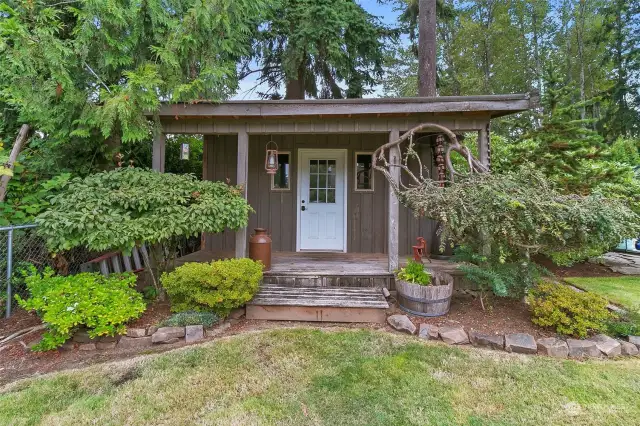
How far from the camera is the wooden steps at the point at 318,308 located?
3346 millimetres

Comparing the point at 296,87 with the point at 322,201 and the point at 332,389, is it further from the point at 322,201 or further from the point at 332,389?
the point at 332,389

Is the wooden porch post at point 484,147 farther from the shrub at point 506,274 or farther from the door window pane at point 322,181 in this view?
the door window pane at point 322,181

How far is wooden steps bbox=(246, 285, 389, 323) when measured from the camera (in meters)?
3.35

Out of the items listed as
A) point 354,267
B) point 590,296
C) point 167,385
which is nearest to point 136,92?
point 167,385

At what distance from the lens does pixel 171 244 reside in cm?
374

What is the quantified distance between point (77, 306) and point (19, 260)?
1508 millimetres

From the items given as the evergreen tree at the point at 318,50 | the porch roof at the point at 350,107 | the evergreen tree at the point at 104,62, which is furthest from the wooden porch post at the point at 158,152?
the evergreen tree at the point at 318,50

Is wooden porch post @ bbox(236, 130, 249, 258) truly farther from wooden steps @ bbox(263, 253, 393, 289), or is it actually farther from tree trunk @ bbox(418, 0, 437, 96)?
tree trunk @ bbox(418, 0, 437, 96)

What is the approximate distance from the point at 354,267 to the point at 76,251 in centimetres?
355

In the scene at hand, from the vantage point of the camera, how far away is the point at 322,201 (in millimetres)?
5555

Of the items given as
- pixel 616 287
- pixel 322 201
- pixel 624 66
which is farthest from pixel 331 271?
pixel 624 66

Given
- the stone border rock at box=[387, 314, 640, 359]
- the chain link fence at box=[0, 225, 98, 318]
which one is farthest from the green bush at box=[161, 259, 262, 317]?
the stone border rock at box=[387, 314, 640, 359]

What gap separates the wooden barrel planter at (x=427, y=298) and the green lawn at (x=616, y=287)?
221 centimetres

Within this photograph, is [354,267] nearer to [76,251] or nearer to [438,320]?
[438,320]
